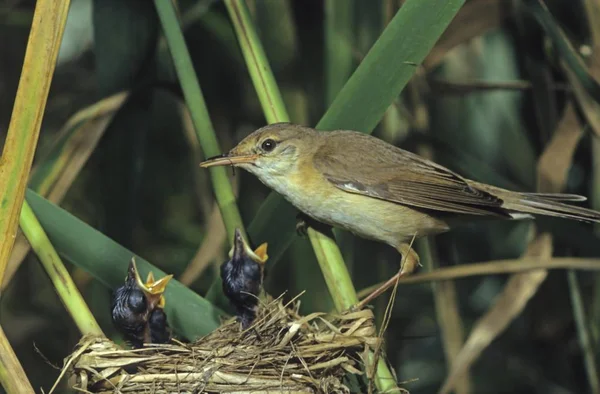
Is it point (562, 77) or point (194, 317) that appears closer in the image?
point (194, 317)

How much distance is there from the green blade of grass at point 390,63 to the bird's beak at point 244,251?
0.38 metres

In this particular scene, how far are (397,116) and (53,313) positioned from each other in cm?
178

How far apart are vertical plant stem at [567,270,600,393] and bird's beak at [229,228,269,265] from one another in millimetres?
1160

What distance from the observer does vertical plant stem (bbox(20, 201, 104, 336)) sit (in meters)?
2.02

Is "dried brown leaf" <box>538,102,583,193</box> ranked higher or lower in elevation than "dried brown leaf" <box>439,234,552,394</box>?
higher

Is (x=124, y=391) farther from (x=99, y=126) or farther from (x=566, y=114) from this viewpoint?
(x=566, y=114)

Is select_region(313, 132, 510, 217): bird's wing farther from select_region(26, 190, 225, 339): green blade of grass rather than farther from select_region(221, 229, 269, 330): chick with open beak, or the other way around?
select_region(26, 190, 225, 339): green blade of grass

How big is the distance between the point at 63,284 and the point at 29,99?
16.5 inches

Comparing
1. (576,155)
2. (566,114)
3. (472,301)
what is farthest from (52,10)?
(472,301)

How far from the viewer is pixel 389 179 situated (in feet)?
9.58

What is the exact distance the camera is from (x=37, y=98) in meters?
1.91

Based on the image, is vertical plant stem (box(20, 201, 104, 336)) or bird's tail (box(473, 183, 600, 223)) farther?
bird's tail (box(473, 183, 600, 223))

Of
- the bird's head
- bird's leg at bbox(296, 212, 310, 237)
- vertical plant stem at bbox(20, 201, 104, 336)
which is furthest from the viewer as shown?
the bird's head

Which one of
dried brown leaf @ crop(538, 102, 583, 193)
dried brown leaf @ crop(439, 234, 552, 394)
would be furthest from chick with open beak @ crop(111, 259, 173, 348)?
dried brown leaf @ crop(538, 102, 583, 193)
